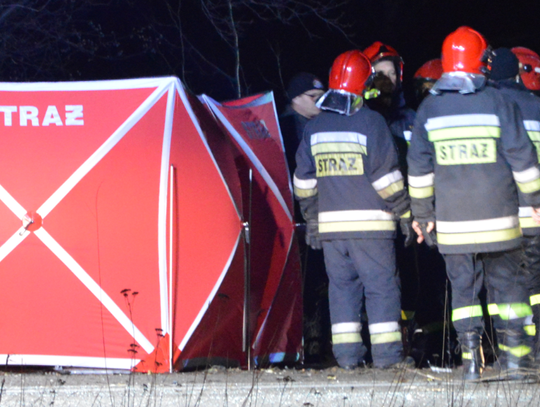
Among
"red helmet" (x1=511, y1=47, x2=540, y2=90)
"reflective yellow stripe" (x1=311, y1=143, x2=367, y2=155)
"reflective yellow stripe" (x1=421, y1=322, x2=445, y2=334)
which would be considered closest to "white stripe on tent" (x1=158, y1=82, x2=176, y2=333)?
"reflective yellow stripe" (x1=311, y1=143, x2=367, y2=155)

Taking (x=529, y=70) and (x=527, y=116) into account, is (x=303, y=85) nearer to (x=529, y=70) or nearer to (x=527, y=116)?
(x=529, y=70)

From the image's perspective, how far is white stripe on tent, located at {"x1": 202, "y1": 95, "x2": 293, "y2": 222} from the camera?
6602 millimetres

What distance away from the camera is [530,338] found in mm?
5148

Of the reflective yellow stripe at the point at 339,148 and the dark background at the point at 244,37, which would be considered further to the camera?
the dark background at the point at 244,37

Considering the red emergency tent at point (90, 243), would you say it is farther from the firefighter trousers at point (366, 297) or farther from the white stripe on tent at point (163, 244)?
the firefighter trousers at point (366, 297)

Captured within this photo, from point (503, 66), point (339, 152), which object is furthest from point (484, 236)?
point (503, 66)

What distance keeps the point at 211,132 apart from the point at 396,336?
204cm

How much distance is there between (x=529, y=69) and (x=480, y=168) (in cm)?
215

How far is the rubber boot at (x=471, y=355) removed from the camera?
485 cm

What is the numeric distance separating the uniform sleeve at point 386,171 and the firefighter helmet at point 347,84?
28 centimetres

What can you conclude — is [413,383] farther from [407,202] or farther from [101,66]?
[101,66]

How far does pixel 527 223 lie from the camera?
524 centimetres

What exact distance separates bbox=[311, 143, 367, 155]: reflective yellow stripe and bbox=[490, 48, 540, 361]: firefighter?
1025 millimetres

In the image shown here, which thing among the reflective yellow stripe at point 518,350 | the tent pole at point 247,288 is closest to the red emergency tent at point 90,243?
the tent pole at point 247,288
